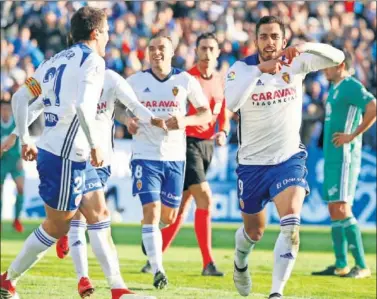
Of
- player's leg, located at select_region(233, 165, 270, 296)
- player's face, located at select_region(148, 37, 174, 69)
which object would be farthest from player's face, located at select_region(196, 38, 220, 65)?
player's leg, located at select_region(233, 165, 270, 296)

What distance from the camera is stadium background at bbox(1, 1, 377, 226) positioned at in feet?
68.7

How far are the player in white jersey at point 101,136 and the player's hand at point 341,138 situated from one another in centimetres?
317

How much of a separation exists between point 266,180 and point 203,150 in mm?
3512

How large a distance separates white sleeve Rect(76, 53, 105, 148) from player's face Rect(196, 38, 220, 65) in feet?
14.6

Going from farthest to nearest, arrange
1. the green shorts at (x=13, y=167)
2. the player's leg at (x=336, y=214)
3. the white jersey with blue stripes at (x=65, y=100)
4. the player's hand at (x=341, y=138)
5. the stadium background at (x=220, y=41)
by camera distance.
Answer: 1. the stadium background at (x=220, y=41)
2. the green shorts at (x=13, y=167)
3. the player's leg at (x=336, y=214)
4. the player's hand at (x=341, y=138)
5. the white jersey with blue stripes at (x=65, y=100)

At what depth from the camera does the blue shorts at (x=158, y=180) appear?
1101cm

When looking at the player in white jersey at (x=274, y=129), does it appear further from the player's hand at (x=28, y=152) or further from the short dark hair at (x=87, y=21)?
the player's hand at (x=28, y=152)

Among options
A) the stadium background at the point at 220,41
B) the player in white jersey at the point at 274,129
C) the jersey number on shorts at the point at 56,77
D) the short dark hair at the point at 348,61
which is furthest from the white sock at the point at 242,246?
the stadium background at the point at 220,41

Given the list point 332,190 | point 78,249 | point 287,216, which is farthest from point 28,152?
point 332,190

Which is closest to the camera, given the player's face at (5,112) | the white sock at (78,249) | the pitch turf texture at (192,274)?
the white sock at (78,249)

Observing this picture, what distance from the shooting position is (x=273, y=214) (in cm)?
2098

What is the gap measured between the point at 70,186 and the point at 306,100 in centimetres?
1588

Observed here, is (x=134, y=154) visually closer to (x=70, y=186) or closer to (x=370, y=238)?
(x=70, y=186)

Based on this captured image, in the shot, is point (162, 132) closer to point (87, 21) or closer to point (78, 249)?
point (78, 249)
